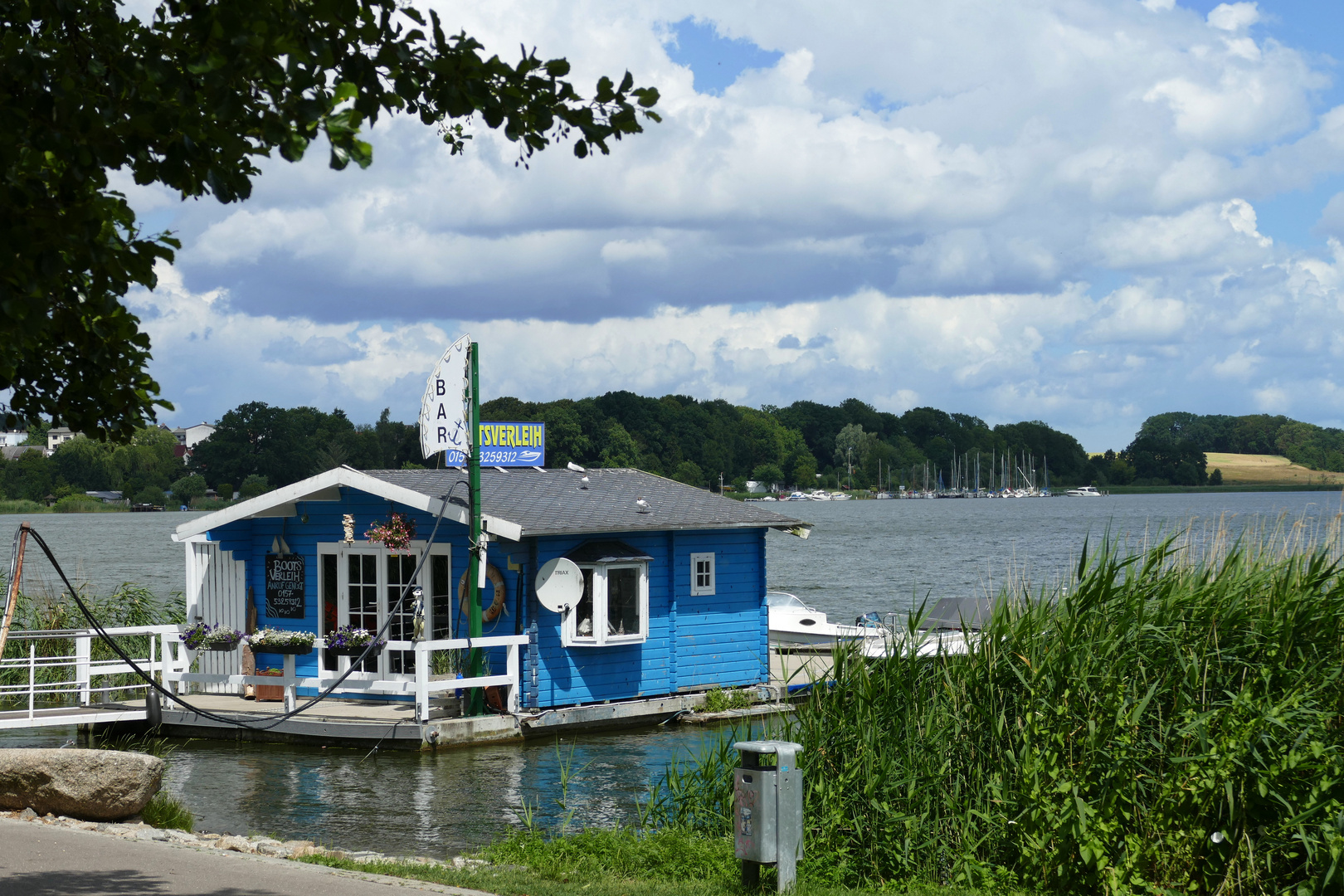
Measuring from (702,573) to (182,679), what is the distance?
727 centimetres

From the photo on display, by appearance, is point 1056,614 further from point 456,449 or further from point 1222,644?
point 456,449

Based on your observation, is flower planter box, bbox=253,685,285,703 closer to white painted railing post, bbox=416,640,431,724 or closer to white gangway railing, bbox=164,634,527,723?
white gangway railing, bbox=164,634,527,723

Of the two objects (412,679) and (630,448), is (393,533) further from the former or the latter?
(630,448)

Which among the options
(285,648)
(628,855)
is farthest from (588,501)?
(628,855)

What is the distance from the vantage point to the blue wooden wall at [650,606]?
59.1ft

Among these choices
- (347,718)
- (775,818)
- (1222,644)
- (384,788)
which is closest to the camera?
(775,818)

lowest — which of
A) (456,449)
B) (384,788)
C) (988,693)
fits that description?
(384,788)

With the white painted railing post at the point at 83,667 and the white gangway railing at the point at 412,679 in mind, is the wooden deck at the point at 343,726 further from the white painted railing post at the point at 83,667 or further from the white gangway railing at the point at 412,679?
the white painted railing post at the point at 83,667

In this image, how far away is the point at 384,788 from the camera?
47.3 ft

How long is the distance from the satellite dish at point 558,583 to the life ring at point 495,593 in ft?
1.88

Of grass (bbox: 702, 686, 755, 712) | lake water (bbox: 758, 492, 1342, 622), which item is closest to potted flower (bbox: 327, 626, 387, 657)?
grass (bbox: 702, 686, 755, 712)

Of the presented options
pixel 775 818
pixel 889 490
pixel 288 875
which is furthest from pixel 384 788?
pixel 889 490

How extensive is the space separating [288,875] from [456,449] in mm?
9688

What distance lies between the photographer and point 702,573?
65.1ft
